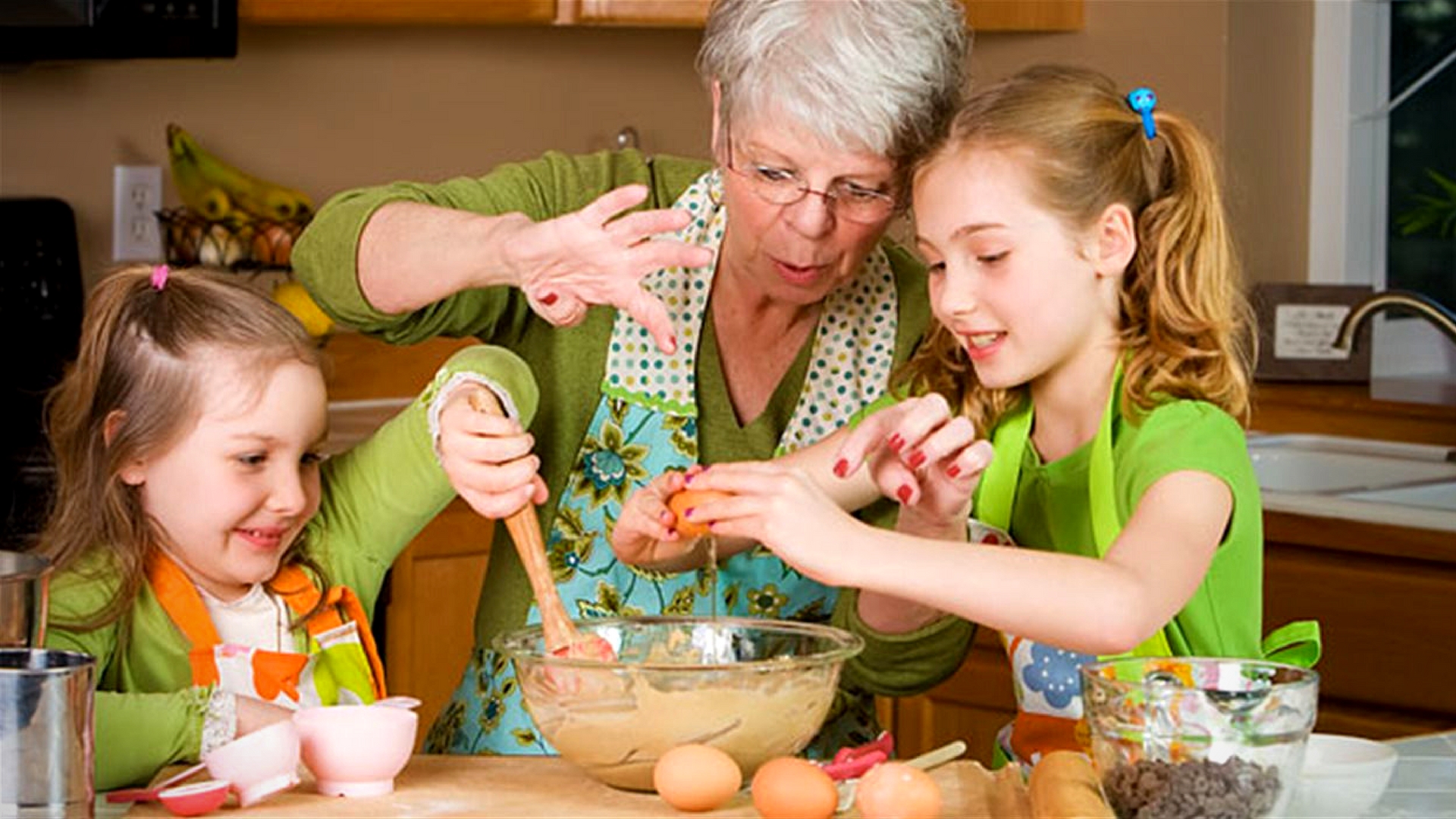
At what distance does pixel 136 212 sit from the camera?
374cm

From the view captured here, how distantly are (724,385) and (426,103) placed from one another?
2.00 meters

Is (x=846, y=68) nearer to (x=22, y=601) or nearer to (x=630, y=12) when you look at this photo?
(x=22, y=601)

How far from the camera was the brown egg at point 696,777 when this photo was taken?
155cm

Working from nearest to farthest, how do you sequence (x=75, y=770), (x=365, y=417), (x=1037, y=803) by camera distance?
(x=75, y=770) → (x=1037, y=803) → (x=365, y=417)

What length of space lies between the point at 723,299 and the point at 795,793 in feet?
2.45

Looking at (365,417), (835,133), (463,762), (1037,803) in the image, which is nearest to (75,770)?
(463,762)

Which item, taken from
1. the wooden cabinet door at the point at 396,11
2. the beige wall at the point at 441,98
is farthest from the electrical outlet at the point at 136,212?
the wooden cabinet door at the point at 396,11

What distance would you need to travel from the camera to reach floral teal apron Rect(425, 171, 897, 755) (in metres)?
2.15

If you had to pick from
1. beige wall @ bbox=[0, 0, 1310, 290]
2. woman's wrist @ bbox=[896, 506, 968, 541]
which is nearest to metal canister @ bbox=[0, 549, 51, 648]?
woman's wrist @ bbox=[896, 506, 968, 541]

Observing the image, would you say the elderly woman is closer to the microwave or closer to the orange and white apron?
the orange and white apron

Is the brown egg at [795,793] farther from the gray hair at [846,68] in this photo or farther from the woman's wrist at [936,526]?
the gray hair at [846,68]

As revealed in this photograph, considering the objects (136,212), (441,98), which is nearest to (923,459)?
(136,212)

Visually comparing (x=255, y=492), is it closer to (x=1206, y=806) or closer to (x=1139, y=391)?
(x=1139, y=391)

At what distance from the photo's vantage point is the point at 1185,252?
2021 mm
